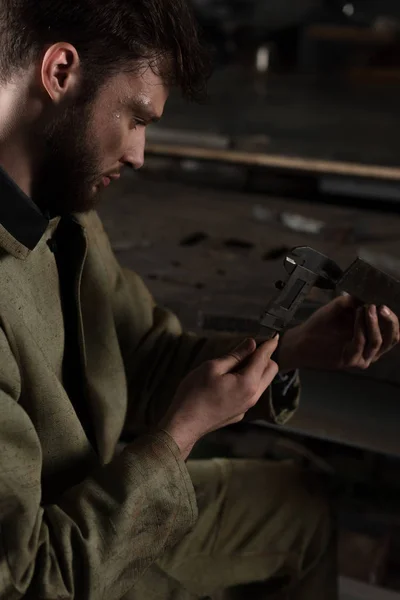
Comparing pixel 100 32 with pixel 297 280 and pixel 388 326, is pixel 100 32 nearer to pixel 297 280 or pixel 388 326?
pixel 297 280

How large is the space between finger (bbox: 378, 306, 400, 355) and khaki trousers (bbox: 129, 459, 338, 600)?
0.30 m

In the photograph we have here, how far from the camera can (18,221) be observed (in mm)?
916

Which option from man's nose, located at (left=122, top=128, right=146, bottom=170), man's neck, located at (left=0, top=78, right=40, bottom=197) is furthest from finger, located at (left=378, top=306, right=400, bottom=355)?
man's neck, located at (left=0, top=78, right=40, bottom=197)

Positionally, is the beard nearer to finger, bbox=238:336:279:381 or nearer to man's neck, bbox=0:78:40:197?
man's neck, bbox=0:78:40:197

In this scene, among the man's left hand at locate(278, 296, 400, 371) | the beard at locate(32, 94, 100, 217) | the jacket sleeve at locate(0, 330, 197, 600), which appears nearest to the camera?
the jacket sleeve at locate(0, 330, 197, 600)

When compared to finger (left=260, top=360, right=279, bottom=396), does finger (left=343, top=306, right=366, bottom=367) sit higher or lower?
Answer: lower

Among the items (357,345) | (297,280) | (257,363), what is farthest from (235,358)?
(357,345)

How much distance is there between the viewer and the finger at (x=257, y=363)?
39.5 inches

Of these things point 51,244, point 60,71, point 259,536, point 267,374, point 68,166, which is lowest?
point 259,536

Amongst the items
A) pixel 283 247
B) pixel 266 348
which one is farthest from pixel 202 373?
pixel 283 247

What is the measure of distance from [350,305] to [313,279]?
0.15 m

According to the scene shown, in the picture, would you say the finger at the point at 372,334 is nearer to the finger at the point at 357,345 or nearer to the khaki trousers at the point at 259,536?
the finger at the point at 357,345

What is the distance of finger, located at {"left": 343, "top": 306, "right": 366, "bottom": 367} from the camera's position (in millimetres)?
1161

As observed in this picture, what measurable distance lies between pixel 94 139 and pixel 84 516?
45 centimetres
